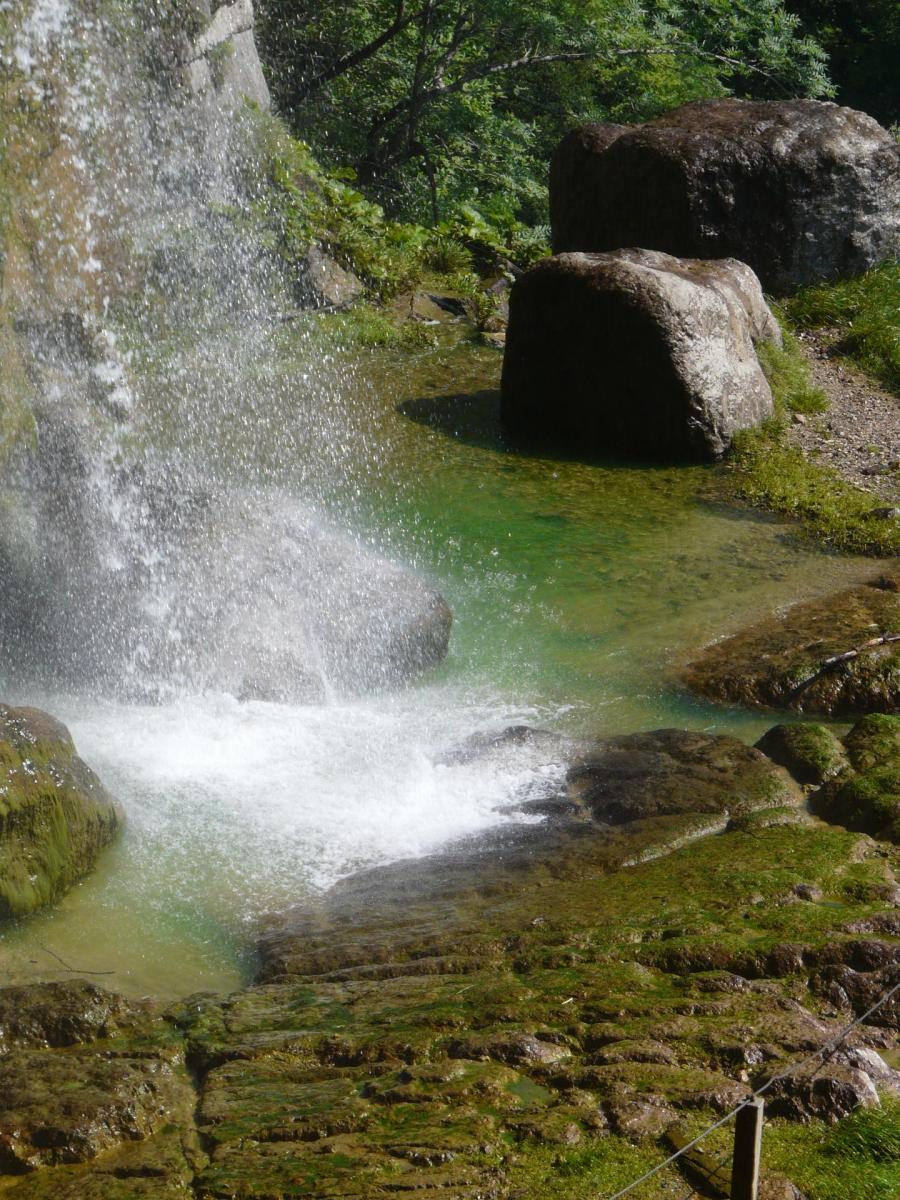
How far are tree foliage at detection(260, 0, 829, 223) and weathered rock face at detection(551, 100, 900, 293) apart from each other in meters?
4.33

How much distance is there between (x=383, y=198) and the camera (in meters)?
19.2

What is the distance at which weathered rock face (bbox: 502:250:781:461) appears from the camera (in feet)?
35.6

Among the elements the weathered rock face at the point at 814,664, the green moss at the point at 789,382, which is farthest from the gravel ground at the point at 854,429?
the weathered rock face at the point at 814,664

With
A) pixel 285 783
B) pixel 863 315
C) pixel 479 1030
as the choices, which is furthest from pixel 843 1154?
pixel 863 315

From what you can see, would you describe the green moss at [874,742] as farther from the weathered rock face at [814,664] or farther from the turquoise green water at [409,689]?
the turquoise green water at [409,689]

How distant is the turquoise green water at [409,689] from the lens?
514 centimetres

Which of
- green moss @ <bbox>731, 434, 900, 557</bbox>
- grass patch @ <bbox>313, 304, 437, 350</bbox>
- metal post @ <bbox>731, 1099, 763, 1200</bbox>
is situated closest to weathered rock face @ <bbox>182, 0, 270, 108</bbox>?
grass patch @ <bbox>313, 304, 437, 350</bbox>

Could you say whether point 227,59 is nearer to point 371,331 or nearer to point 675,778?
point 371,331

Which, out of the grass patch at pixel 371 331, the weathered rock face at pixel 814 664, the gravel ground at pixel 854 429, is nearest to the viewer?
the weathered rock face at pixel 814 664

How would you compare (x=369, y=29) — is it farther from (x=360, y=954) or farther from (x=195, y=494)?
(x=360, y=954)

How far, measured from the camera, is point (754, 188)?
44.8ft

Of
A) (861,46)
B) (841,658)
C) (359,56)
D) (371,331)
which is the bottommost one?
(841,658)

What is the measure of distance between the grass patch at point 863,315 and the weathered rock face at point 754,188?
0.74 feet

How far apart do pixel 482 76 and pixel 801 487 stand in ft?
35.8
